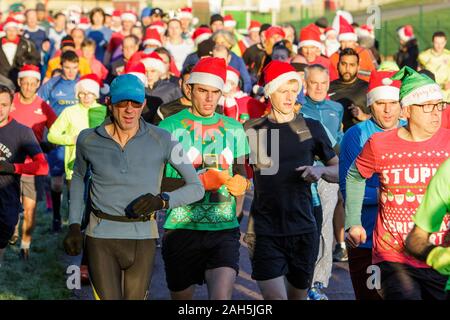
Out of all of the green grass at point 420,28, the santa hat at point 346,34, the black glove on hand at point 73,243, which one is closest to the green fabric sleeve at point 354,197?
the black glove on hand at point 73,243

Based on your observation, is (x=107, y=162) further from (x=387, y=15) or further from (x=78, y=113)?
(x=387, y=15)

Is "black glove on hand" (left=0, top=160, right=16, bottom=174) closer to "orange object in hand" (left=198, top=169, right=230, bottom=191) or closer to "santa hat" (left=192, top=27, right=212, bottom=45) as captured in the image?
"orange object in hand" (left=198, top=169, right=230, bottom=191)

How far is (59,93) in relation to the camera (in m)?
14.2

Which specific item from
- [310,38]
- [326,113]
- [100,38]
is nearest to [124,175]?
[326,113]

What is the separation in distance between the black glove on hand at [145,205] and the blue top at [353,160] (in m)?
1.58

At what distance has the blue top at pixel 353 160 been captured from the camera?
→ 8062 millimetres

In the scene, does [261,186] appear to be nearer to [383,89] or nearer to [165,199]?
[383,89]

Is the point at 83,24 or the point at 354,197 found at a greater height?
the point at 83,24

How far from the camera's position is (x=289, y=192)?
8477 millimetres

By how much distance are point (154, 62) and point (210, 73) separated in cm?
492

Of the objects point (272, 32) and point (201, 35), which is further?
point (201, 35)

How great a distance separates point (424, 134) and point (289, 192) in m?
1.83

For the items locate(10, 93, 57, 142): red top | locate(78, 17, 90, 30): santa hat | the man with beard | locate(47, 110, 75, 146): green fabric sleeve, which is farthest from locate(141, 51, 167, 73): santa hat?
locate(78, 17, 90, 30): santa hat
